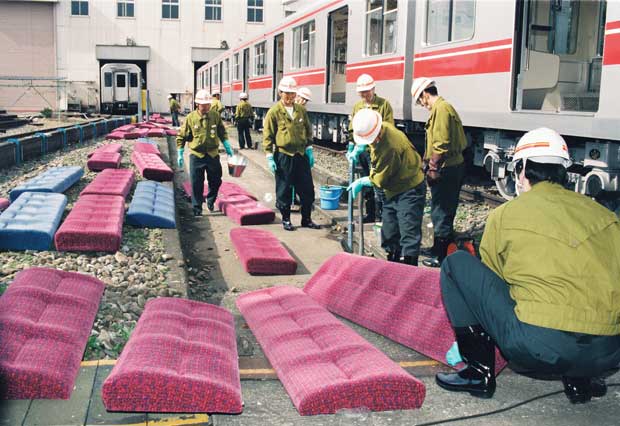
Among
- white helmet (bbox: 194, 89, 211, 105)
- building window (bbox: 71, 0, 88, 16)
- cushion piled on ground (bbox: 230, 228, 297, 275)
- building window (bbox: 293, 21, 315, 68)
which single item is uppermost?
building window (bbox: 71, 0, 88, 16)

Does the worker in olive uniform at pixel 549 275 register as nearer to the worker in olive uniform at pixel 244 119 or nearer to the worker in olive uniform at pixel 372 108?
the worker in olive uniform at pixel 372 108

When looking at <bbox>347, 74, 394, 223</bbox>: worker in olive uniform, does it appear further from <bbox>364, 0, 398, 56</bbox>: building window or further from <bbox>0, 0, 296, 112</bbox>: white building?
<bbox>0, 0, 296, 112</bbox>: white building

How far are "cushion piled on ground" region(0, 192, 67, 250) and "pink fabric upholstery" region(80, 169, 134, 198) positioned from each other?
3.24ft

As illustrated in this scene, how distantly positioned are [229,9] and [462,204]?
41.4 meters

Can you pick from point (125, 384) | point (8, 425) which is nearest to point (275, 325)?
point (125, 384)

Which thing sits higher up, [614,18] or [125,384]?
[614,18]

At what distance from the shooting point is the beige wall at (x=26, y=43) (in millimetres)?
44969

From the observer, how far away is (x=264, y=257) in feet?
22.6

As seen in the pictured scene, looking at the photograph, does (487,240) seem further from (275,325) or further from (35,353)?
(35,353)

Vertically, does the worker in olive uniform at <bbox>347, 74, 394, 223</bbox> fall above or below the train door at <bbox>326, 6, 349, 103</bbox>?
below

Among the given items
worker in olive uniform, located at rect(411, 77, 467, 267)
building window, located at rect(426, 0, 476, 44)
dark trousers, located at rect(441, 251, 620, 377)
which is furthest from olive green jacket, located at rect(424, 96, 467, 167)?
dark trousers, located at rect(441, 251, 620, 377)

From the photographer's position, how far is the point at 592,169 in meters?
7.38

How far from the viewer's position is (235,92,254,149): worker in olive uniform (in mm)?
19328

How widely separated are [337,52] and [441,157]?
978 centimetres
